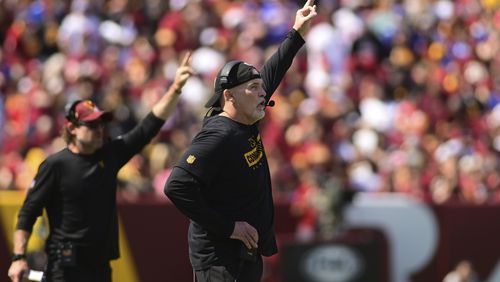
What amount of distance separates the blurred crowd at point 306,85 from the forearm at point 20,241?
Result: 19.6 feet

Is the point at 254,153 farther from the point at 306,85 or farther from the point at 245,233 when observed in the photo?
the point at 306,85

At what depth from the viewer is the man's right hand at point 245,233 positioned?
7.04 m

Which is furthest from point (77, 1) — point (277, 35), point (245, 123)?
point (245, 123)

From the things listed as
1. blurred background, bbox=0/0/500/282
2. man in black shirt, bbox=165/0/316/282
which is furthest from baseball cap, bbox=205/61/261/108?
blurred background, bbox=0/0/500/282

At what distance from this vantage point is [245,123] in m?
7.25

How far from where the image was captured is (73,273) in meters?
8.62

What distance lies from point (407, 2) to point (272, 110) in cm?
423

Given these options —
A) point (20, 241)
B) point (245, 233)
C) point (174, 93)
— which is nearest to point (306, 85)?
point (174, 93)

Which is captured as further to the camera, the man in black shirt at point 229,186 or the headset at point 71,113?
the headset at point 71,113

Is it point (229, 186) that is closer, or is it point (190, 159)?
point (190, 159)

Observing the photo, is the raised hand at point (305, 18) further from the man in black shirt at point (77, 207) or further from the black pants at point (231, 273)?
the man in black shirt at point (77, 207)

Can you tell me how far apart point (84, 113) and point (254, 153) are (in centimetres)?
195

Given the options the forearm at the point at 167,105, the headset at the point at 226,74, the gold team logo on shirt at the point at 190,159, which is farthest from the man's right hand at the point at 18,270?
the headset at the point at 226,74

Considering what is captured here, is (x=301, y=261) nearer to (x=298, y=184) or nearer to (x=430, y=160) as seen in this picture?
(x=298, y=184)
